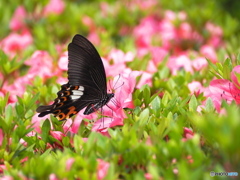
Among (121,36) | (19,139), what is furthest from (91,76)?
(121,36)

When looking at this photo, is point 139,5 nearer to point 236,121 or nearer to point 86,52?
point 86,52

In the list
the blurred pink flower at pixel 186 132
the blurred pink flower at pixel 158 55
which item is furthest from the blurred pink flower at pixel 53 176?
the blurred pink flower at pixel 158 55

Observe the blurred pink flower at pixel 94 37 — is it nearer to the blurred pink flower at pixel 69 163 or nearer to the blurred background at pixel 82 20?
the blurred background at pixel 82 20

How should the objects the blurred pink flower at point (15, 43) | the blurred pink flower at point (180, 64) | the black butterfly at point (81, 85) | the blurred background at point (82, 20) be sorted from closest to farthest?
the black butterfly at point (81, 85), the blurred pink flower at point (180, 64), the blurred pink flower at point (15, 43), the blurred background at point (82, 20)

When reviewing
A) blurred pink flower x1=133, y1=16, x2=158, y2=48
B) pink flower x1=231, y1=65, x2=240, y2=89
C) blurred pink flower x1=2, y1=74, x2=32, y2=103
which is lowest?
blurred pink flower x1=133, y1=16, x2=158, y2=48

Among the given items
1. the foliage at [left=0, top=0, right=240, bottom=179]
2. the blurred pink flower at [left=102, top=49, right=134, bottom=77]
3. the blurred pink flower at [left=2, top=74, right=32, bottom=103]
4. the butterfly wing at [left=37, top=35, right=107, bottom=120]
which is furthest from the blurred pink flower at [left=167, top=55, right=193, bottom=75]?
the blurred pink flower at [left=2, top=74, right=32, bottom=103]

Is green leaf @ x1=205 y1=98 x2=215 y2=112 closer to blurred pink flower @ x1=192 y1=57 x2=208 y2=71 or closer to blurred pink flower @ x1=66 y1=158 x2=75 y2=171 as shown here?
blurred pink flower @ x1=66 y1=158 x2=75 y2=171

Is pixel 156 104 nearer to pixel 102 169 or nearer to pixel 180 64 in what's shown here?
pixel 102 169
